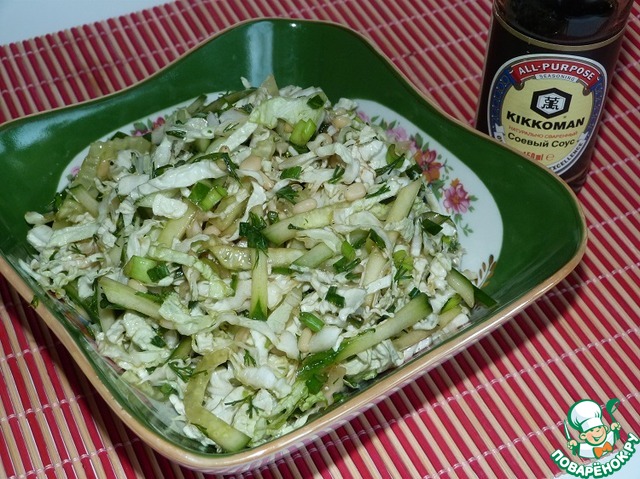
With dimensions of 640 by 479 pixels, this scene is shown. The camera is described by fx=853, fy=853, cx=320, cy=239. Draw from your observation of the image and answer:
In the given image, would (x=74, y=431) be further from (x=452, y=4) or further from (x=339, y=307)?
(x=452, y=4)

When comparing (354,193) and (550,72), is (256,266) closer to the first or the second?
(354,193)

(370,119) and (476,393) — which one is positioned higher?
(370,119)

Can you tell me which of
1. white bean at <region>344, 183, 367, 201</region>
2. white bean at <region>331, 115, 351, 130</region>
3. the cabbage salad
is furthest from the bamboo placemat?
white bean at <region>331, 115, 351, 130</region>

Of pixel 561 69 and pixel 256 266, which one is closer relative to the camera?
pixel 256 266

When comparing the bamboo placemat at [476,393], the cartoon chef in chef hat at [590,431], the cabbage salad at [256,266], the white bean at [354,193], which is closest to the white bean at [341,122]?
the cabbage salad at [256,266]

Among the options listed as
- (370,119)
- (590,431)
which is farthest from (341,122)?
(590,431)

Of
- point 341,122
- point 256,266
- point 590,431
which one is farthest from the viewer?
point 341,122
